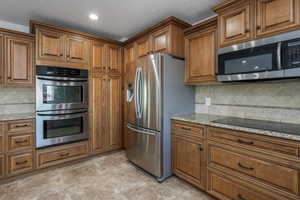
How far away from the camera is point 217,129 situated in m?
1.72

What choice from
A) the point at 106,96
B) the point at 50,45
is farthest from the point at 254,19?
the point at 50,45

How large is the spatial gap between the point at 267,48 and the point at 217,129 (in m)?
0.99

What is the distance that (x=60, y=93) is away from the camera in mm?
2582

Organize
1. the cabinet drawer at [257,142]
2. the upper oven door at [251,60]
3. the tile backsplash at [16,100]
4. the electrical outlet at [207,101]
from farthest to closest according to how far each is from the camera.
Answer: the tile backsplash at [16,100]
the electrical outlet at [207,101]
the upper oven door at [251,60]
the cabinet drawer at [257,142]

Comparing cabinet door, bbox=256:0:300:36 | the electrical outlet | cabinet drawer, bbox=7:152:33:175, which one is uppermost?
cabinet door, bbox=256:0:300:36

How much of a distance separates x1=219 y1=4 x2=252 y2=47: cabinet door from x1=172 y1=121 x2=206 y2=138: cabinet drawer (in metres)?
1.10

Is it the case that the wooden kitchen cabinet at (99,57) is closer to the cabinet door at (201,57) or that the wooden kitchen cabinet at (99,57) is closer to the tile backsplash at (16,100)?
the tile backsplash at (16,100)

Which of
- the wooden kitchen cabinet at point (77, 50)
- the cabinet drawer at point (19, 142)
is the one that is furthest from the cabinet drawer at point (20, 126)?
the wooden kitchen cabinet at point (77, 50)

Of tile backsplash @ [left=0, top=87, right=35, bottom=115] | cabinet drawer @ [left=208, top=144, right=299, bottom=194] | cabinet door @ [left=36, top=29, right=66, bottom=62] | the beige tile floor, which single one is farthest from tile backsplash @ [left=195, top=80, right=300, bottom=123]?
tile backsplash @ [left=0, top=87, right=35, bottom=115]

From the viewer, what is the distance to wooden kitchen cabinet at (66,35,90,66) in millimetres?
2645

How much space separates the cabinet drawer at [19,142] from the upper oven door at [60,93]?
0.46 meters

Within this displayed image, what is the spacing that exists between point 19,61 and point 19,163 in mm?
1600

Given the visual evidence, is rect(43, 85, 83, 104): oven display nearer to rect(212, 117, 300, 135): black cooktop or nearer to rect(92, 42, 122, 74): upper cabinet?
rect(92, 42, 122, 74): upper cabinet

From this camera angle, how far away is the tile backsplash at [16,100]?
2.62 meters
